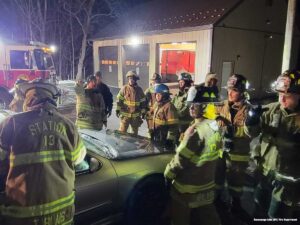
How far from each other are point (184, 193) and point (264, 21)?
14.3 m

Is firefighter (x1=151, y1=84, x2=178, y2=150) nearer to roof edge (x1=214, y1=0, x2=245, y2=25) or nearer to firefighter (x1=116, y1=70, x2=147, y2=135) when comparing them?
firefighter (x1=116, y1=70, x2=147, y2=135)

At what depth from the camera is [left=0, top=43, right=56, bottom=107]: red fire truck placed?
11410mm

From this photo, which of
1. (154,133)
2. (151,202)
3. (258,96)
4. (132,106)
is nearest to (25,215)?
(151,202)

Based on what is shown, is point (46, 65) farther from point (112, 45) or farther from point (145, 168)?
point (145, 168)

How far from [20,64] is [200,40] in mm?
7381

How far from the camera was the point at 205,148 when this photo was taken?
2.98 m

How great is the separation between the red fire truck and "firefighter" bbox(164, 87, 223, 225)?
9666 mm

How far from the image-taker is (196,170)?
119 inches

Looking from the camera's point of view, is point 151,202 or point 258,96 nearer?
point 151,202

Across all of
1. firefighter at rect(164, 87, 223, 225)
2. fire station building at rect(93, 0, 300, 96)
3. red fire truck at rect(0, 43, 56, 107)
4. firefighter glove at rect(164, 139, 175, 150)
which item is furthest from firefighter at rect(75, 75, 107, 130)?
red fire truck at rect(0, 43, 56, 107)

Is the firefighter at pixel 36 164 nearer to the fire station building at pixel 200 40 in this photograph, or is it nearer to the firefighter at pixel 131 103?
the firefighter at pixel 131 103

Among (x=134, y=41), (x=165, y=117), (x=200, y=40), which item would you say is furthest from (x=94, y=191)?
(x=134, y=41)

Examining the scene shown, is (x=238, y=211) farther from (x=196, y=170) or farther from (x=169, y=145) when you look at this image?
(x=196, y=170)

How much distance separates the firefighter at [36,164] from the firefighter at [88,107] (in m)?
3.34
